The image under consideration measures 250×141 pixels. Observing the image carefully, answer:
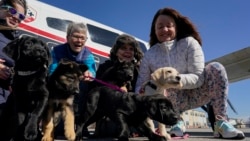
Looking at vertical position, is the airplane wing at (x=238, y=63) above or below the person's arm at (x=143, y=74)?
above

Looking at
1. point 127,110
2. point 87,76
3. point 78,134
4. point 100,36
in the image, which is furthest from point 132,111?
point 100,36

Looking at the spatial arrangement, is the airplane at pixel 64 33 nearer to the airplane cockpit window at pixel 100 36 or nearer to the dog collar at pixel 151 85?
the airplane cockpit window at pixel 100 36

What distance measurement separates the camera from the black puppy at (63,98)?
108 inches

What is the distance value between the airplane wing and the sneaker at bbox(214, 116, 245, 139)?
4038 mm

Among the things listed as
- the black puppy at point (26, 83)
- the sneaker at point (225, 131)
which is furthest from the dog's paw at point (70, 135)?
the sneaker at point (225, 131)

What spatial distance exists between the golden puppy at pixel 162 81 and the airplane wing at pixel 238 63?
13.4 ft

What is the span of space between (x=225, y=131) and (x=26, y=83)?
2029 mm

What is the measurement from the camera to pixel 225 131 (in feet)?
10.5

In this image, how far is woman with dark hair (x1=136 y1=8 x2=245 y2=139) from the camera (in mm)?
3375

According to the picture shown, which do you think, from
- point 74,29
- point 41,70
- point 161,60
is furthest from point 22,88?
point 161,60

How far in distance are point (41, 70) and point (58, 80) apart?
30cm

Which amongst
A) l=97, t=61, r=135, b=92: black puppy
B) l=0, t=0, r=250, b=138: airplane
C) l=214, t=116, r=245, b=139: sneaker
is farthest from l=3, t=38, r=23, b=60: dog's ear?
l=0, t=0, r=250, b=138: airplane

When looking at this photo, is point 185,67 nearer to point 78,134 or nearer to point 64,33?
point 78,134

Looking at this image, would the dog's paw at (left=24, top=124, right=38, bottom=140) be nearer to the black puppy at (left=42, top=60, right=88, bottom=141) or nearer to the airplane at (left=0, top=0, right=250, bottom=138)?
the black puppy at (left=42, top=60, right=88, bottom=141)
